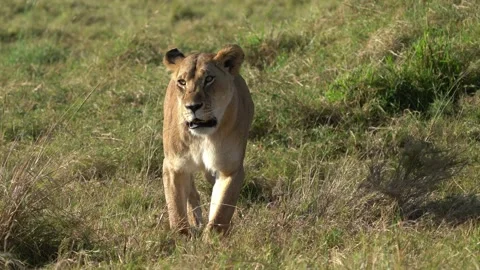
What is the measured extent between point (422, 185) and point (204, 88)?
1327mm

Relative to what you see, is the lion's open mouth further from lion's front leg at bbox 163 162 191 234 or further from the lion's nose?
lion's front leg at bbox 163 162 191 234

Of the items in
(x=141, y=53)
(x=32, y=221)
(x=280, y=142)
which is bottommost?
(x=141, y=53)

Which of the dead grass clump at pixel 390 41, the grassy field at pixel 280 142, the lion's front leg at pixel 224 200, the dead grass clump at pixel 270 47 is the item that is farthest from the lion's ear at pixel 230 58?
the dead grass clump at pixel 270 47

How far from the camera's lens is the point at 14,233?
440 centimetres

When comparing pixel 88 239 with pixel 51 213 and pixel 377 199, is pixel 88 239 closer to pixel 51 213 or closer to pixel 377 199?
pixel 51 213

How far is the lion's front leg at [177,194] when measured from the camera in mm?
4901

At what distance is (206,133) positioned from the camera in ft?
15.6

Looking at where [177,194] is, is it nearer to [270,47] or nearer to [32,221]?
[32,221]

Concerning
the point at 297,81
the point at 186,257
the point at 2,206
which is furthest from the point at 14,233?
the point at 297,81

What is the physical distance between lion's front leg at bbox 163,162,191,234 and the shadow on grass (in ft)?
3.09

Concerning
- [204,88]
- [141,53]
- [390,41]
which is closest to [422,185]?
[204,88]

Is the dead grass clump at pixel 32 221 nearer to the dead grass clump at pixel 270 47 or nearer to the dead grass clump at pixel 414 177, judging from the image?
the dead grass clump at pixel 414 177

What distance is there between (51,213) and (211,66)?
1052mm

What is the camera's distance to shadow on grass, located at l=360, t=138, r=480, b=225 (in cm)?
504
